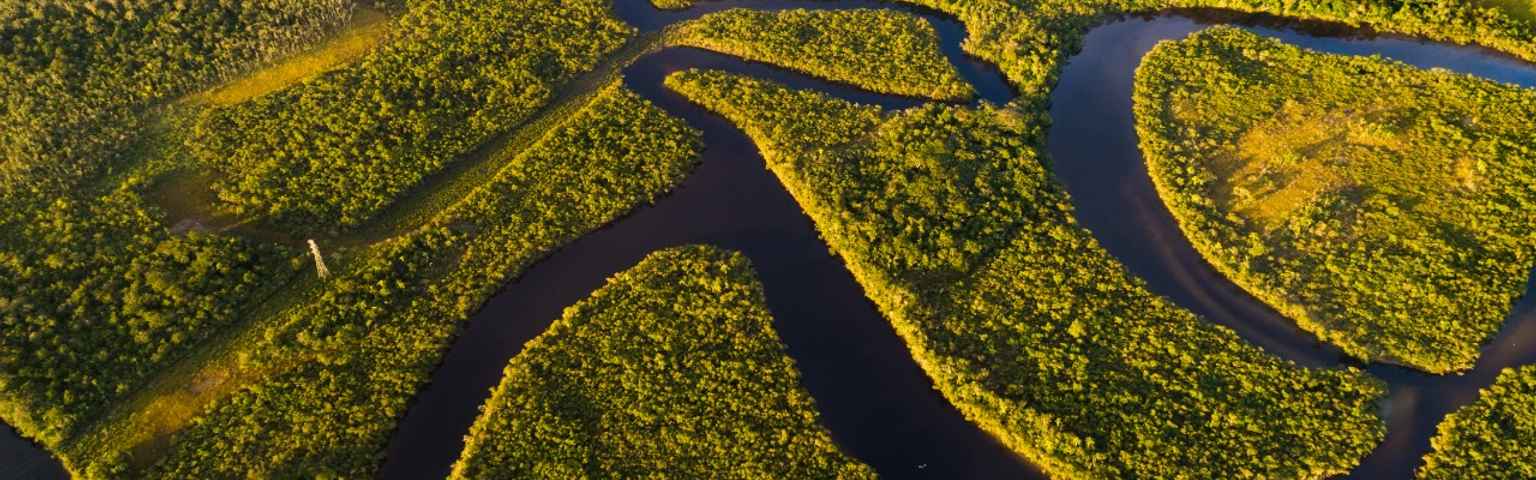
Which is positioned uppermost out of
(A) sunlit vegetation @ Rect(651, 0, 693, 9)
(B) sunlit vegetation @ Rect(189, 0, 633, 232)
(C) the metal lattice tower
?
(A) sunlit vegetation @ Rect(651, 0, 693, 9)

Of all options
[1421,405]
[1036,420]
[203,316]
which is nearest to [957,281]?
[1036,420]

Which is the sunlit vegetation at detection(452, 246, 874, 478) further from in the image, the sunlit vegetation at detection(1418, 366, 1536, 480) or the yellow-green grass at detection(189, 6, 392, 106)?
the yellow-green grass at detection(189, 6, 392, 106)

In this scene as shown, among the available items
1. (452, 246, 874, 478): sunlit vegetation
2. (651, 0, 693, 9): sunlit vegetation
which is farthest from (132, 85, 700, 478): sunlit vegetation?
(651, 0, 693, 9): sunlit vegetation

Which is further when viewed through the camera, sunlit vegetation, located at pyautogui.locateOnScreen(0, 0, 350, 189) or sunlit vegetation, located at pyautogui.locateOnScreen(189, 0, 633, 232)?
sunlit vegetation, located at pyautogui.locateOnScreen(0, 0, 350, 189)

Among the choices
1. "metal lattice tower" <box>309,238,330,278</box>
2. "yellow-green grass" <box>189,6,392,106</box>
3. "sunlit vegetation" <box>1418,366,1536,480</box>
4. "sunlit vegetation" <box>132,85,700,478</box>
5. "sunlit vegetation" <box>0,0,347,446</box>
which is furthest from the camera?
"yellow-green grass" <box>189,6,392,106</box>

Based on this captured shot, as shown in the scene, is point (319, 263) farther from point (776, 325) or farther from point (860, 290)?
point (860, 290)

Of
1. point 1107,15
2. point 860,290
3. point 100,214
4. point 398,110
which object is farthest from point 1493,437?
point 100,214
